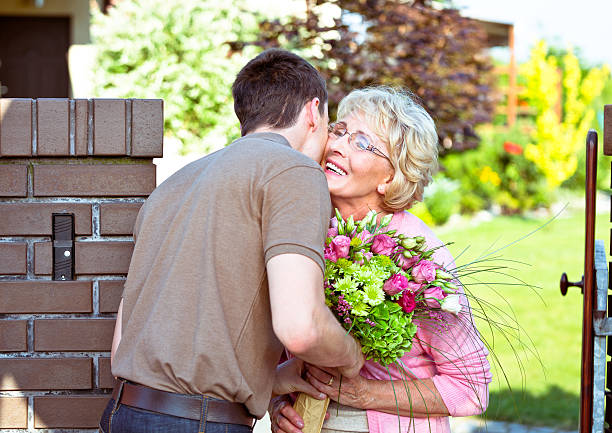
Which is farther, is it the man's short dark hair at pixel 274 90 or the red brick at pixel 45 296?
the red brick at pixel 45 296

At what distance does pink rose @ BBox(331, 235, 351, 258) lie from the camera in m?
2.02

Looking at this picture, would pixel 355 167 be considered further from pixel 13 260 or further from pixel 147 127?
pixel 13 260

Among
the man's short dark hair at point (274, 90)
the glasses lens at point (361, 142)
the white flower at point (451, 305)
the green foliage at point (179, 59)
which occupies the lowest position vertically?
the white flower at point (451, 305)

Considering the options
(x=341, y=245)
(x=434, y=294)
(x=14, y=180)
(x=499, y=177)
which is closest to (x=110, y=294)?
(x=14, y=180)

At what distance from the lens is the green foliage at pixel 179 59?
294 inches

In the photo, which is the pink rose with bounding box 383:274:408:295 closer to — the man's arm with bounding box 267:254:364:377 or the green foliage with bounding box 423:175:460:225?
the man's arm with bounding box 267:254:364:377

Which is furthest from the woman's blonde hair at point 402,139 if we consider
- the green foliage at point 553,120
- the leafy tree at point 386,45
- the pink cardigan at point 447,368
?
the green foliage at point 553,120

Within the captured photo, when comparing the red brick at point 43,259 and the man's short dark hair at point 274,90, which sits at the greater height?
the man's short dark hair at point 274,90

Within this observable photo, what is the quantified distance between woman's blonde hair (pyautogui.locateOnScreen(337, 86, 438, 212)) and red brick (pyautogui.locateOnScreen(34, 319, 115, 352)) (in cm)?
101

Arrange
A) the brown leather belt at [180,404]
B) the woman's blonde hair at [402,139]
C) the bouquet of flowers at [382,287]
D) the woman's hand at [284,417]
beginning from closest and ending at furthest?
the brown leather belt at [180,404]
the bouquet of flowers at [382,287]
the woman's hand at [284,417]
the woman's blonde hair at [402,139]

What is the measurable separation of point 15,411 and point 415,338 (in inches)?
50.4

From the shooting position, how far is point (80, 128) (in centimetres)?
228

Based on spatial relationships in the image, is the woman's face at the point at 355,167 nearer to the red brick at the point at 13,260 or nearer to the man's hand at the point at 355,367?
the man's hand at the point at 355,367

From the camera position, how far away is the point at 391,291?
6.54 feet
